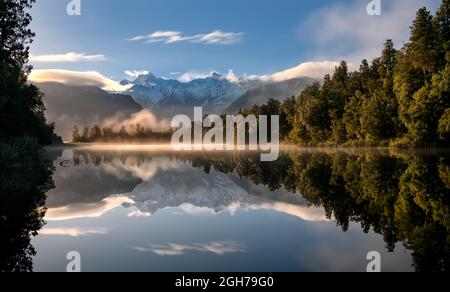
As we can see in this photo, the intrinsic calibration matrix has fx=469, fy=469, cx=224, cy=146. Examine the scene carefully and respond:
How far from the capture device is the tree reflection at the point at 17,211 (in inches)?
418

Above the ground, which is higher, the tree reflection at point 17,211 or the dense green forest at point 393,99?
the dense green forest at point 393,99

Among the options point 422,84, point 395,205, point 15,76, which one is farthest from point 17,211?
point 422,84

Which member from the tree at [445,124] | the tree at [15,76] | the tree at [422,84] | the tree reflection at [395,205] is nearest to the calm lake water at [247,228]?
the tree reflection at [395,205]

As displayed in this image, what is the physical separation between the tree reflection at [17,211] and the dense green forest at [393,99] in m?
56.7

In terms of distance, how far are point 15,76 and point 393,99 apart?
205ft

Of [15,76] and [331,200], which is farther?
[15,76]

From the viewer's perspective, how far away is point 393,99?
83312mm

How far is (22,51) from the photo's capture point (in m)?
53.3

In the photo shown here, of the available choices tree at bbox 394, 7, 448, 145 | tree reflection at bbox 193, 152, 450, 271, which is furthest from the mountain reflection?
tree at bbox 394, 7, 448, 145

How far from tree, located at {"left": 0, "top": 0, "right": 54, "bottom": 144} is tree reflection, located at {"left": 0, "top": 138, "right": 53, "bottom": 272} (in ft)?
22.1

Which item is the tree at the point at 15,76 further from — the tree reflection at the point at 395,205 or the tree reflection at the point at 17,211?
the tree reflection at the point at 395,205

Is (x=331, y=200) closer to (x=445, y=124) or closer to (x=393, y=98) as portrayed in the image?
(x=445, y=124)

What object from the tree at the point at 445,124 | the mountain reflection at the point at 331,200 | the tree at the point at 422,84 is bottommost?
the mountain reflection at the point at 331,200
